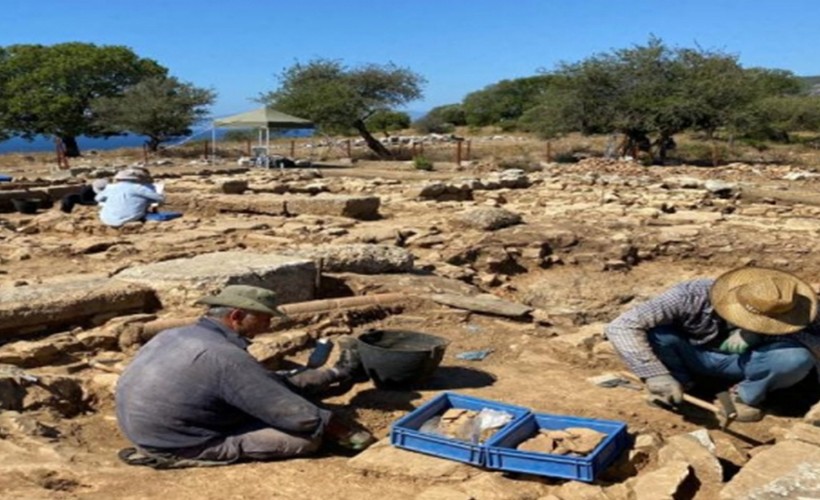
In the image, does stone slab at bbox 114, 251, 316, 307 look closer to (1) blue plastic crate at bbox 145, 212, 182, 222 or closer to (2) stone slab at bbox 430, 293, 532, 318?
(2) stone slab at bbox 430, 293, 532, 318

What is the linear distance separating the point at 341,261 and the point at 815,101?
39008 mm

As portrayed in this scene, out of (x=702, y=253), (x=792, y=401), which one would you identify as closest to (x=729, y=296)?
(x=792, y=401)

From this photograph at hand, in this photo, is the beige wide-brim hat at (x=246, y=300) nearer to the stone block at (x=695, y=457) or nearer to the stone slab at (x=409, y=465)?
the stone slab at (x=409, y=465)

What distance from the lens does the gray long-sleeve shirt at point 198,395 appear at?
3674 mm

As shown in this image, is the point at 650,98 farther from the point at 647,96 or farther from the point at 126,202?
the point at 126,202

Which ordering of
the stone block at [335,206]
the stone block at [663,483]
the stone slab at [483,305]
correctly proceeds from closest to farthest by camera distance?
the stone block at [663,483] < the stone slab at [483,305] < the stone block at [335,206]

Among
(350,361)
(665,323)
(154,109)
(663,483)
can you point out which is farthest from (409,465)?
(154,109)

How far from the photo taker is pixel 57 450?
12.4 feet

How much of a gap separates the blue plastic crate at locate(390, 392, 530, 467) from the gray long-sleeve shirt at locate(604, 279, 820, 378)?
2.32 ft

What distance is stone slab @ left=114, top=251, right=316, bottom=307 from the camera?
6039 millimetres

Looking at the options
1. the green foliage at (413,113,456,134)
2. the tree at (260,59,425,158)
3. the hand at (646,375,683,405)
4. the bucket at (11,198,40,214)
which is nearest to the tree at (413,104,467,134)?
the green foliage at (413,113,456,134)

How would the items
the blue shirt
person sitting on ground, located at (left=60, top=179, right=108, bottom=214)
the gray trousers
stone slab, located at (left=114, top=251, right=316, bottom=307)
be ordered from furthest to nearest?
person sitting on ground, located at (left=60, top=179, right=108, bottom=214)
the blue shirt
stone slab, located at (left=114, top=251, right=316, bottom=307)
the gray trousers

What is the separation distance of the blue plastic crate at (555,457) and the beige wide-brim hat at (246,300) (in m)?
1.18

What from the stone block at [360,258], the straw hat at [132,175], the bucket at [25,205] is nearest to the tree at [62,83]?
the bucket at [25,205]
